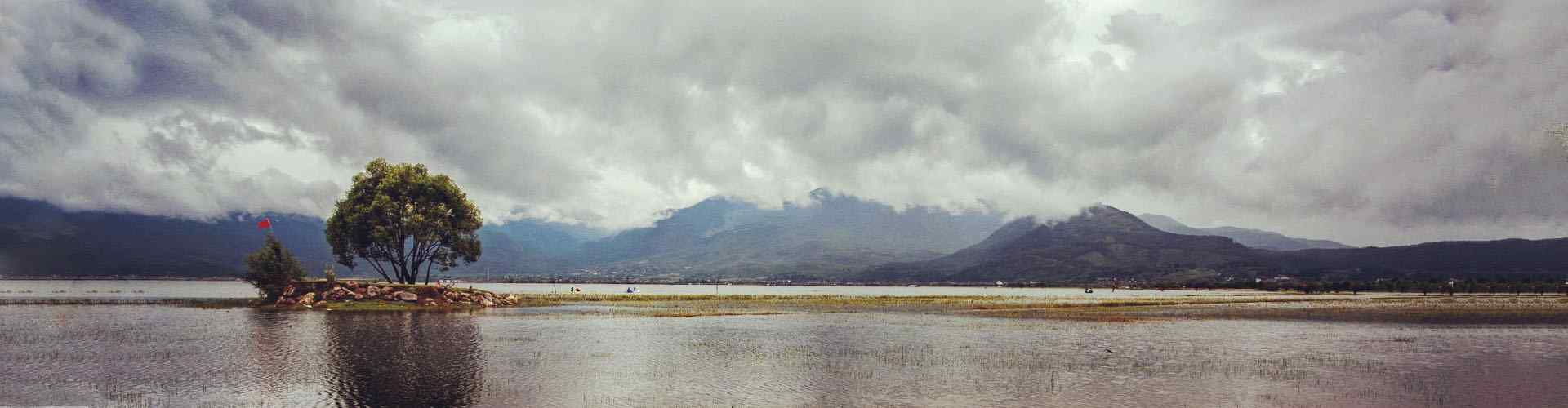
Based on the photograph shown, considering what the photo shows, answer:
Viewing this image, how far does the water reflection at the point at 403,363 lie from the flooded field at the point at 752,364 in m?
0.17

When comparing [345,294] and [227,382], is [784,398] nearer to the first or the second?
[227,382]

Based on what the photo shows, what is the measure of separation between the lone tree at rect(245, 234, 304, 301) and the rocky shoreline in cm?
281

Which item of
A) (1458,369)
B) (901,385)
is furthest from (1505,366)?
(901,385)

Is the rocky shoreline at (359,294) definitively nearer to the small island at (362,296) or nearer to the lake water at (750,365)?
the small island at (362,296)

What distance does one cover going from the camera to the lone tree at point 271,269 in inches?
3317

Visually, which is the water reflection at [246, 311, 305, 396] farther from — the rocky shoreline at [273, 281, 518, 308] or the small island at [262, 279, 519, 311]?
the rocky shoreline at [273, 281, 518, 308]

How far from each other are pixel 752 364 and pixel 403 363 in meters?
15.5

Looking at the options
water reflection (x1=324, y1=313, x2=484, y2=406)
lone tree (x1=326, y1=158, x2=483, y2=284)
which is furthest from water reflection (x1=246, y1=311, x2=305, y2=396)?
lone tree (x1=326, y1=158, x2=483, y2=284)

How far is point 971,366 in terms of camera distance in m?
36.3

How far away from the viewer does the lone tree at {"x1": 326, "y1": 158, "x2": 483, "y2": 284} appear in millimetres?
91562

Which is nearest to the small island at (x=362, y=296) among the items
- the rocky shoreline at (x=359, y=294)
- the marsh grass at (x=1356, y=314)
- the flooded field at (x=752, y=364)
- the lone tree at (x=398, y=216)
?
the rocky shoreline at (x=359, y=294)

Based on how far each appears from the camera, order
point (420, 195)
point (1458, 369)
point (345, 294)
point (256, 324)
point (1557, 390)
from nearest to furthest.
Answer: point (1557, 390), point (1458, 369), point (256, 324), point (345, 294), point (420, 195)

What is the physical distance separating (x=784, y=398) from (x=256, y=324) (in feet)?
153

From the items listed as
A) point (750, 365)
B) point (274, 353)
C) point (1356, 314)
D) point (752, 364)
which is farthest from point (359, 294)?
point (1356, 314)
